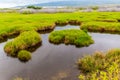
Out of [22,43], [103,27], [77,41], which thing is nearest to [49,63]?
[22,43]

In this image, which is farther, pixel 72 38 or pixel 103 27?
pixel 103 27

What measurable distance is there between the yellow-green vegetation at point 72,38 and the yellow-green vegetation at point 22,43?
2872 mm

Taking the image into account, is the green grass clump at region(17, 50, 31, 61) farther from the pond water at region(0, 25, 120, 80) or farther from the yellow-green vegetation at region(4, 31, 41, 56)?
the yellow-green vegetation at region(4, 31, 41, 56)

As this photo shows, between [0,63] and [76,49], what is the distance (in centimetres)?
1074

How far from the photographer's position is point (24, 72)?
92.5 ft

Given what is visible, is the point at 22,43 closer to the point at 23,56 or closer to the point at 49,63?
the point at 23,56

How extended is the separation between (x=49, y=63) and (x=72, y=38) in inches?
386

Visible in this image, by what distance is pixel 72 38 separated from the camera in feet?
131

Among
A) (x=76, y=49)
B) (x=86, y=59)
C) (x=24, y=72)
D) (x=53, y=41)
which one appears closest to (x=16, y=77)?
(x=24, y=72)

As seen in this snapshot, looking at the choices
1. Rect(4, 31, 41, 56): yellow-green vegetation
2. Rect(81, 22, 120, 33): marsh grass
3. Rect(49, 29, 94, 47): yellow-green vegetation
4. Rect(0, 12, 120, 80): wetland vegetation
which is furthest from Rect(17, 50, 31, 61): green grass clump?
Rect(81, 22, 120, 33): marsh grass

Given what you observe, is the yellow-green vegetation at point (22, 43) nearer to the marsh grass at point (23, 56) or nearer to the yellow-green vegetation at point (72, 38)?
the marsh grass at point (23, 56)

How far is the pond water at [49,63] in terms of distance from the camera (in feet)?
88.7

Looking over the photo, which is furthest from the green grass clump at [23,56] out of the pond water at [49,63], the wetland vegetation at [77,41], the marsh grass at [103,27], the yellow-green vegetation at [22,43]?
the marsh grass at [103,27]

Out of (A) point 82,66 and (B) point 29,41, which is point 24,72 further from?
(B) point 29,41
